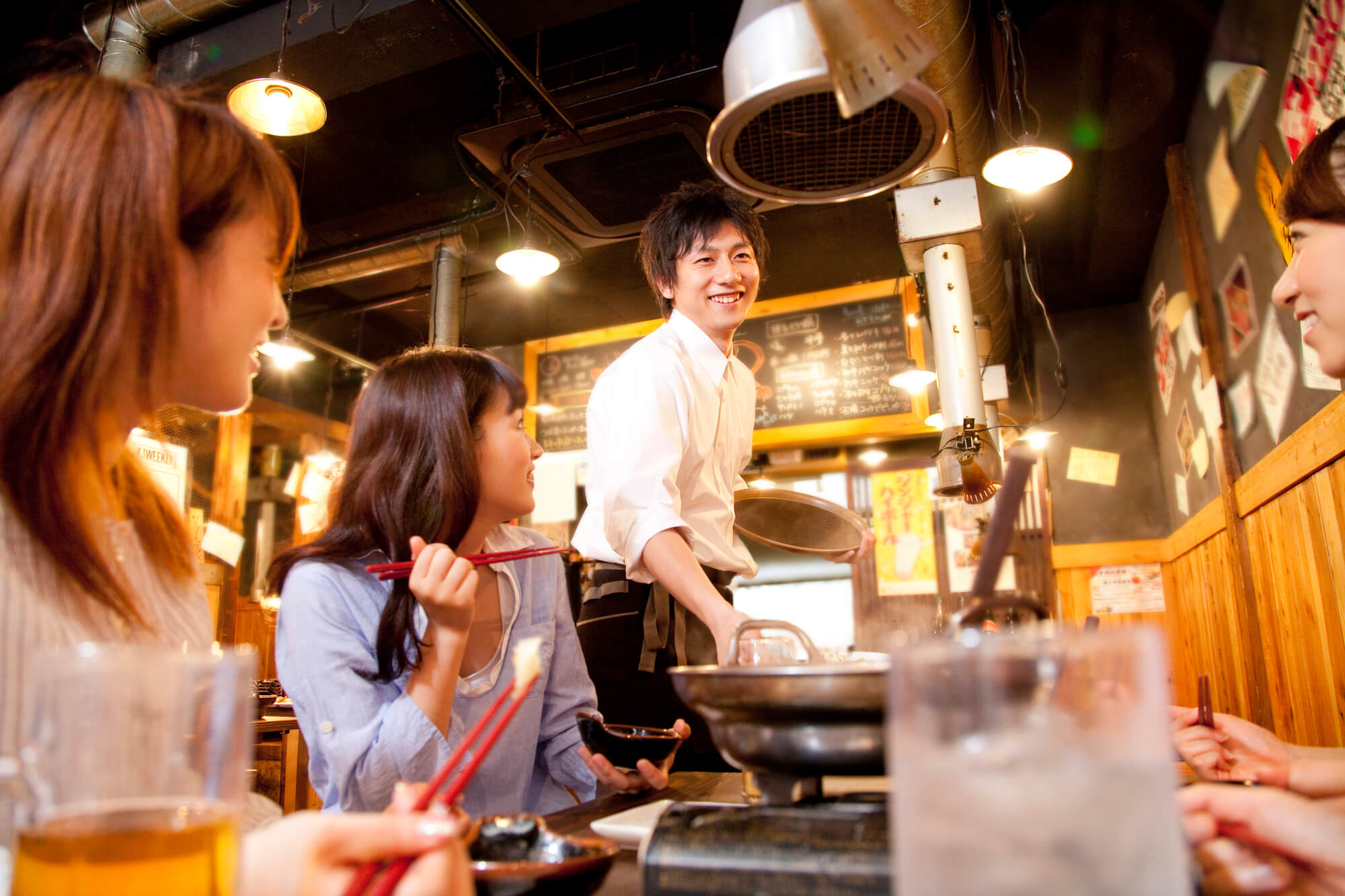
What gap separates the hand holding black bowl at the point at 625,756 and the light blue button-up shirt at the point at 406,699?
181 mm

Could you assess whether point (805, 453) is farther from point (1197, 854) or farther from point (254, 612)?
point (1197, 854)

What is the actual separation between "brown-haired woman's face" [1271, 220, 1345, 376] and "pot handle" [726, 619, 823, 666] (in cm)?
126

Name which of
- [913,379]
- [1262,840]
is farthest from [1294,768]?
[913,379]

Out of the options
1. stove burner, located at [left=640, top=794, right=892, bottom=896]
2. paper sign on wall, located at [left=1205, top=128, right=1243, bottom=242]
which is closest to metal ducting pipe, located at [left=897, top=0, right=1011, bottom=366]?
paper sign on wall, located at [left=1205, top=128, right=1243, bottom=242]

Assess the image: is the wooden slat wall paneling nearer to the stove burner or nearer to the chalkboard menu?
the chalkboard menu

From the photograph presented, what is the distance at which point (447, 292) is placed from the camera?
5289 millimetres

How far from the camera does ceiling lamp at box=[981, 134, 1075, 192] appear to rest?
3461 mm

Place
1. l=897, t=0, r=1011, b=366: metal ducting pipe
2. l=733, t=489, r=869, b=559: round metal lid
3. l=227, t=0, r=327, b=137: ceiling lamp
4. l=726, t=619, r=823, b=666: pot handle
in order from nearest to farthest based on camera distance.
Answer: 1. l=726, t=619, r=823, b=666: pot handle
2. l=733, t=489, r=869, b=559: round metal lid
3. l=897, t=0, r=1011, b=366: metal ducting pipe
4. l=227, t=0, r=327, b=137: ceiling lamp

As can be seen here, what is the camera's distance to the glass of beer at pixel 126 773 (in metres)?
0.48

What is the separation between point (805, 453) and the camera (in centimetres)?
680

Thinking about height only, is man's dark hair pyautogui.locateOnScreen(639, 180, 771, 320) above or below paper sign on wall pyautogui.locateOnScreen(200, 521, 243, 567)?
above

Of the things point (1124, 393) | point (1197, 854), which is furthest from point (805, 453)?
point (1197, 854)

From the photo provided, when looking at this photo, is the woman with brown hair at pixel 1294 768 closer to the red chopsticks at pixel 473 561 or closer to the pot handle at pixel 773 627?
the pot handle at pixel 773 627

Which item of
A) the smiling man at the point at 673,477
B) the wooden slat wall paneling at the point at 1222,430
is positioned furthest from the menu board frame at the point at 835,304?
the smiling man at the point at 673,477
